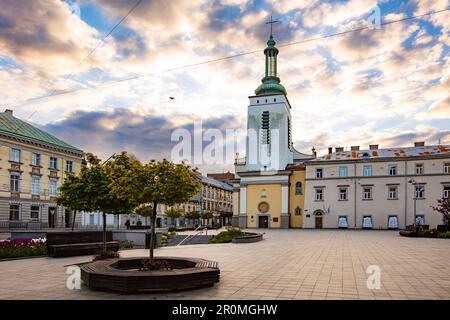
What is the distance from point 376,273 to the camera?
11.8 meters

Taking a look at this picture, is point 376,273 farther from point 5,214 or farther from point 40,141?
point 40,141

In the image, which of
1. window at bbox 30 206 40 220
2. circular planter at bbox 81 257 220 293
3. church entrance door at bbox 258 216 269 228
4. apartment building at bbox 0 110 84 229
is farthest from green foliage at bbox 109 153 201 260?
church entrance door at bbox 258 216 269 228

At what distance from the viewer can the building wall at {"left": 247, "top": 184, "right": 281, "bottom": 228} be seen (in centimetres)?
5809

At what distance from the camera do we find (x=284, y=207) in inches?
2260

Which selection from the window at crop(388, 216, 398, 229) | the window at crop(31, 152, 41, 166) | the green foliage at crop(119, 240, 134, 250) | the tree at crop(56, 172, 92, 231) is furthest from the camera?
the window at crop(388, 216, 398, 229)

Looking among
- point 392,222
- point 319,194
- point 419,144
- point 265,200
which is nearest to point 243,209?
point 265,200

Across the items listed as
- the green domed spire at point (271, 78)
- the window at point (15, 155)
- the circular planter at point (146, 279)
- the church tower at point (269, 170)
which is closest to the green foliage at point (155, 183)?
the circular planter at point (146, 279)

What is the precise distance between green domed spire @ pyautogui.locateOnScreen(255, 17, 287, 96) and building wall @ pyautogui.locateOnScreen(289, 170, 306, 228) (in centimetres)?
1545

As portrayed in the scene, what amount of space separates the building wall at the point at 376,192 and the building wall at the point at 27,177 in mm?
34908

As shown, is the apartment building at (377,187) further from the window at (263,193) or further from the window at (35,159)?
the window at (35,159)

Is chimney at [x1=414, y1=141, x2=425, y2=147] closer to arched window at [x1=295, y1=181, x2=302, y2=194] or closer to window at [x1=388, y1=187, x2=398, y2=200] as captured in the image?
window at [x1=388, y1=187, x2=398, y2=200]

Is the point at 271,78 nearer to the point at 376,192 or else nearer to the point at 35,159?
the point at 376,192

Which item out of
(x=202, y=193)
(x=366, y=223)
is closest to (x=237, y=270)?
(x=366, y=223)
